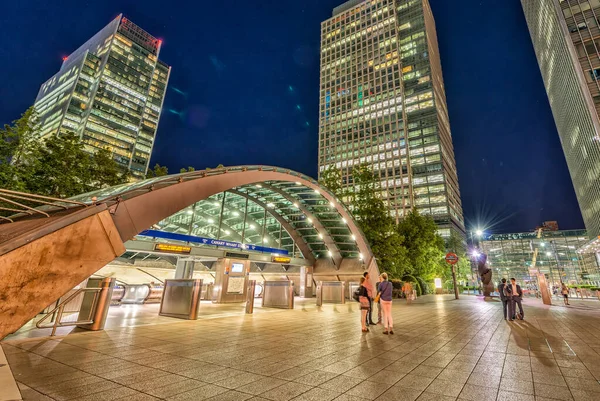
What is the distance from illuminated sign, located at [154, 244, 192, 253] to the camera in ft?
54.0

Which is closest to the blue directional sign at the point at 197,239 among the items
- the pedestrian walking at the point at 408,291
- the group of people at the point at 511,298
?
the pedestrian walking at the point at 408,291

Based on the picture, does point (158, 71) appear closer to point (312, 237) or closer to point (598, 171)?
point (312, 237)

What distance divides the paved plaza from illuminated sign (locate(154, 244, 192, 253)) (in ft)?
29.0

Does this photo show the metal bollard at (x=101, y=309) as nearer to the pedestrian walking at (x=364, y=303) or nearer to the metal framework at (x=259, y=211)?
the metal framework at (x=259, y=211)

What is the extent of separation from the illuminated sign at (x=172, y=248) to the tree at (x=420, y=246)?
2699cm

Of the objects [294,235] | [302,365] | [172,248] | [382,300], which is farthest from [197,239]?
[302,365]

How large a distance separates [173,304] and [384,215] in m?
24.9

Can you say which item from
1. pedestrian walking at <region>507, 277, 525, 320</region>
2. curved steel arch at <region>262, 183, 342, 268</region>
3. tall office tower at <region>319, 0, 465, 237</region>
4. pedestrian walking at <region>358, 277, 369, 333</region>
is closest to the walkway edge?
pedestrian walking at <region>358, 277, 369, 333</region>

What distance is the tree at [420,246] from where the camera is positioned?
3681 cm

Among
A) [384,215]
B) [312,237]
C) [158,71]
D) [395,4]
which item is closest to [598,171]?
[384,215]

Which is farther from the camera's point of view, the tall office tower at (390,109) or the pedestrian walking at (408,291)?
A: the tall office tower at (390,109)

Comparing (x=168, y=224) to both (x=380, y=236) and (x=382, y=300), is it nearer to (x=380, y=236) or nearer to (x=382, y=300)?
(x=382, y=300)

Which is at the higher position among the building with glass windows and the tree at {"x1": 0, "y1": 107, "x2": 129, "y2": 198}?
the building with glass windows

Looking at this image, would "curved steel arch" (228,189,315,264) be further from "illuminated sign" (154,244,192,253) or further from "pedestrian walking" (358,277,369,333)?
"pedestrian walking" (358,277,369,333)
